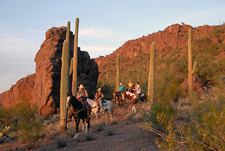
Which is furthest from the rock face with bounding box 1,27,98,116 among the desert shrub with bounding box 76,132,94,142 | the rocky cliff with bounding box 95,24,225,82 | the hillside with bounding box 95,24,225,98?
the rocky cliff with bounding box 95,24,225,82

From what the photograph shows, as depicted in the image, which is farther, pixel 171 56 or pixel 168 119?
pixel 171 56

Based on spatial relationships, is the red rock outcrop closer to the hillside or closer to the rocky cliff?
the hillside

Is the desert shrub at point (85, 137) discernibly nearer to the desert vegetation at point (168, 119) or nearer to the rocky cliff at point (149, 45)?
the desert vegetation at point (168, 119)

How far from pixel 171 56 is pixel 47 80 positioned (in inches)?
878

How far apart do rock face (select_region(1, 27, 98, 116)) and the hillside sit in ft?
18.7

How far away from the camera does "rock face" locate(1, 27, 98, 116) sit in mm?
16031

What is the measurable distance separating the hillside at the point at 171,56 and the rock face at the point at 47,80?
571cm

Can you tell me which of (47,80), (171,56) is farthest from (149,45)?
(47,80)

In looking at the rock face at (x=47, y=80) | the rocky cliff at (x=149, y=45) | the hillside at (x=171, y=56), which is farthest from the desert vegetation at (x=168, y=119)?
the rocky cliff at (x=149, y=45)

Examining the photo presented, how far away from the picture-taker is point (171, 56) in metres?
32.7

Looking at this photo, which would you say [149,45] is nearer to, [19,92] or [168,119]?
[19,92]

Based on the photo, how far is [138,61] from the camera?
60875mm

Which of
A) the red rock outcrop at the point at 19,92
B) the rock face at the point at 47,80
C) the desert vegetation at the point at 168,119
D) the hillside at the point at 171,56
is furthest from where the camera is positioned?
the hillside at the point at 171,56

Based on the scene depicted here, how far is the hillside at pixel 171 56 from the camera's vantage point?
2317 centimetres
